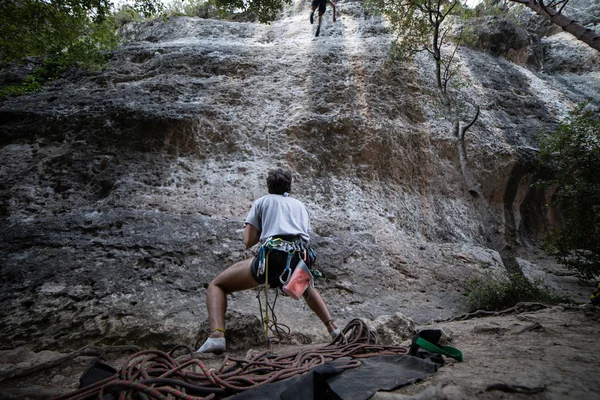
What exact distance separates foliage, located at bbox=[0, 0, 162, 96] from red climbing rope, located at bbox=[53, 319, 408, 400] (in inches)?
278

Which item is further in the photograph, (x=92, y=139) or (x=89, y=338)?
(x=92, y=139)

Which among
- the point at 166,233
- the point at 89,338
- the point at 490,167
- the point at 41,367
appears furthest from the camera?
the point at 490,167

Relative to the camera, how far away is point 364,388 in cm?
146

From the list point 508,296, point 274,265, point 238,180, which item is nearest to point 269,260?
point 274,265

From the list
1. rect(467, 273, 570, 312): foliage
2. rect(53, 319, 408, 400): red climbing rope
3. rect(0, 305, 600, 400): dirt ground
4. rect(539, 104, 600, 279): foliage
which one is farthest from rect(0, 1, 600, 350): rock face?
rect(53, 319, 408, 400): red climbing rope

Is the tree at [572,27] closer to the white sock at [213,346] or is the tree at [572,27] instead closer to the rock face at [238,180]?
the rock face at [238,180]

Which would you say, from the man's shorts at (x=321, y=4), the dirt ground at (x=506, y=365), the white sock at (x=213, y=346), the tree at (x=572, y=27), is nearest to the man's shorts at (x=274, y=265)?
the white sock at (x=213, y=346)

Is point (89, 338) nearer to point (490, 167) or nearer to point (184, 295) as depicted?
point (184, 295)

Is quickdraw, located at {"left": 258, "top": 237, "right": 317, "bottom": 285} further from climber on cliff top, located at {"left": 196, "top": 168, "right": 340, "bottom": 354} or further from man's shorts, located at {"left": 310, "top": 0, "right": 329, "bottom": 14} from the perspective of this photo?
man's shorts, located at {"left": 310, "top": 0, "right": 329, "bottom": 14}

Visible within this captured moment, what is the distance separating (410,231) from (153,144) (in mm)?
5326

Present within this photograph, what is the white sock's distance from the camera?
248 centimetres

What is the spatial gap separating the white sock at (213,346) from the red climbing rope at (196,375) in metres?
0.64

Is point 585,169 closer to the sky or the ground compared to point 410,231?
closer to the sky

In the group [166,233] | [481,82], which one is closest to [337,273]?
[166,233]
